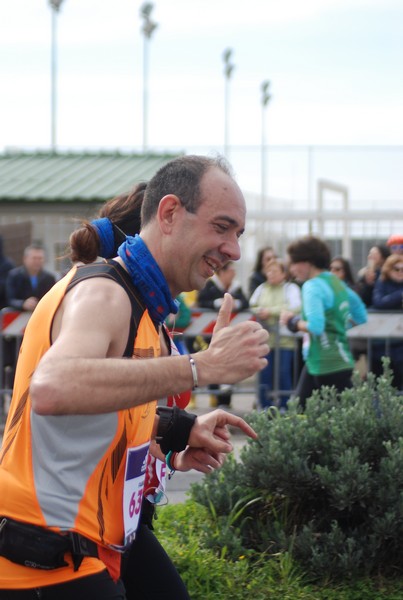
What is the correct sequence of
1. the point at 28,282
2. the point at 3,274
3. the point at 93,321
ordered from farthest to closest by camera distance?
the point at 3,274, the point at 28,282, the point at 93,321

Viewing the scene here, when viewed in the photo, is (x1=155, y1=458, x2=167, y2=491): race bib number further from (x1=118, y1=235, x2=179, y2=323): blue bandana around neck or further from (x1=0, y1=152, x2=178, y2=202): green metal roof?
(x1=0, y1=152, x2=178, y2=202): green metal roof

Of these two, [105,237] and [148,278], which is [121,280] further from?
[105,237]

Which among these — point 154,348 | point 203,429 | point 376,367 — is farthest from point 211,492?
point 376,367

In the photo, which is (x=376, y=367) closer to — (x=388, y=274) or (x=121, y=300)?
(x=388, y=274)

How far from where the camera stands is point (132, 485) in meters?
2.70

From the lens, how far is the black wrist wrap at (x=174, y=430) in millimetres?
3188

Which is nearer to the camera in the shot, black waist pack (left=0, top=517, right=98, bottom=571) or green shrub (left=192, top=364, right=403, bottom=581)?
black waist pack (left=0, top=517, right=98, bottom=571)

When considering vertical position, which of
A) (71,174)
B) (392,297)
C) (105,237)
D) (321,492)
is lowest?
(321,492)

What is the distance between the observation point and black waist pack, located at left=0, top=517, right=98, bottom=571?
97.5 inches

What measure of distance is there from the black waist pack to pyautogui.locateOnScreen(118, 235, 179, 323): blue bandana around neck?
582 mm

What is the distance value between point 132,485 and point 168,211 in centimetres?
69

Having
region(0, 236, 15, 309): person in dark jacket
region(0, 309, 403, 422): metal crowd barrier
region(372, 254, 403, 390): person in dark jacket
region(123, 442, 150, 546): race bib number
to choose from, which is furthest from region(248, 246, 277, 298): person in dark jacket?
region(123, 442, 150, 546): race bib number

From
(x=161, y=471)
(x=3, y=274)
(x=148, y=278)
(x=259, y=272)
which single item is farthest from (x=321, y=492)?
(x=259, y=272)

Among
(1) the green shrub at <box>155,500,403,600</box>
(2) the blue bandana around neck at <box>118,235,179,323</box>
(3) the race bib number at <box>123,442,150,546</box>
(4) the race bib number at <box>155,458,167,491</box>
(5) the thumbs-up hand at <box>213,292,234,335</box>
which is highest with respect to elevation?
(2) the blue bandana around neck at <box>118,235,179,323</box>
